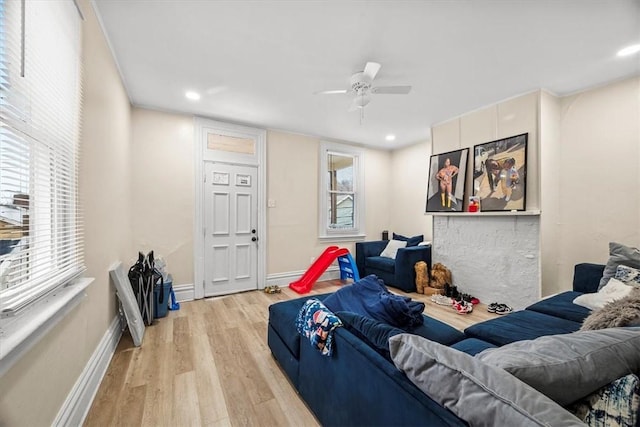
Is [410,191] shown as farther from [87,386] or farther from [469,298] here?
[87,386]

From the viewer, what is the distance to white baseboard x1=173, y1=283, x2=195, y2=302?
3.55 metres

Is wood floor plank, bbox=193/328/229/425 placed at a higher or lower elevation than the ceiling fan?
lower

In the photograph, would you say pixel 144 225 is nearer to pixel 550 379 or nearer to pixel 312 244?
pixel 312 244

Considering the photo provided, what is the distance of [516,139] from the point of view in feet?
10.1

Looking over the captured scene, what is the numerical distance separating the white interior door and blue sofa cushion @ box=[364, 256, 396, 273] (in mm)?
1979

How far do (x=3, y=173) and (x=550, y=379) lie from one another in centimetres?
193

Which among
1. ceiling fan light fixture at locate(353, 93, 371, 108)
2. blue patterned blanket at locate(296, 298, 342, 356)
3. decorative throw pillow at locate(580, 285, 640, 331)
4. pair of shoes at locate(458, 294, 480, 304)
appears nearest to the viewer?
decorative throw pillow at locate(580, 285, 640, 331)

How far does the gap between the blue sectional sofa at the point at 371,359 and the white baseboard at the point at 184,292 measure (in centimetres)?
196

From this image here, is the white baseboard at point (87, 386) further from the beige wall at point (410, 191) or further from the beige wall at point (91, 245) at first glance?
the beige wall at point (410, 191)

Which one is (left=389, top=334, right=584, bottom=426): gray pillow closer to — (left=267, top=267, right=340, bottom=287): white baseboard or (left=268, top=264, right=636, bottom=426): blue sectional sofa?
(left=268, top=264, right=636, bottom=426): blue sectional sofa

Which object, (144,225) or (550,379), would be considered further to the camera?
(144,225)

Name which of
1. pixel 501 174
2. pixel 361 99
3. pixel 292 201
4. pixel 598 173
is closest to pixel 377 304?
pixel 361 99

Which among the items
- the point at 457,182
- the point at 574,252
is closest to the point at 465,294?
the point at 574,252

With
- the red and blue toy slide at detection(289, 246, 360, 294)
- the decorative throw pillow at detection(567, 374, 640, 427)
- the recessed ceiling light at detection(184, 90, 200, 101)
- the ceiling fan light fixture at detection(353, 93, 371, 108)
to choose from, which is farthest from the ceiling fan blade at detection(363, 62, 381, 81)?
the red and blue toy slide at detection(289, 246, 360, 294)
